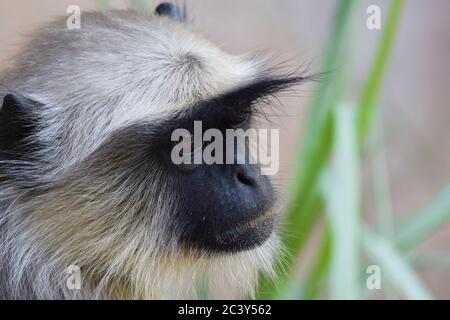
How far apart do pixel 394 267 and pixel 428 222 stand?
0.36 m

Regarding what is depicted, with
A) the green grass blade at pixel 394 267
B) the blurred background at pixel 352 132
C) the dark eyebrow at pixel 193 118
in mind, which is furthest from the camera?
the blurred background at pixel 352 132

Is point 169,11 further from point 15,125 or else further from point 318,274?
point 318,274

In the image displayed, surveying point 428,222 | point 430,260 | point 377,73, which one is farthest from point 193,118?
point 430,260

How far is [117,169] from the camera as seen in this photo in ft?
9.59

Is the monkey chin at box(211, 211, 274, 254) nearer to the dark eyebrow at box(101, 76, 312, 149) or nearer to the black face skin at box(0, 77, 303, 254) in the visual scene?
the black face skin at box(0, 77, 303, 254)

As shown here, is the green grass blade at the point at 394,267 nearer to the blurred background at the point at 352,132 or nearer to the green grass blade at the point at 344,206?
the blurred background at the point at 352,132

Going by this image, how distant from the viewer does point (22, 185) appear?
2873 millimetres

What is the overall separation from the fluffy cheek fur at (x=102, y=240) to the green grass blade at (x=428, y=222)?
88cm

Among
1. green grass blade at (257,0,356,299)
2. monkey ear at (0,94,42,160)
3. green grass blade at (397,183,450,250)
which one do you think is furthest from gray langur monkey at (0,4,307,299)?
green grass blade at (397,183,450,250)

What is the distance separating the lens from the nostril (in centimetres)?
279

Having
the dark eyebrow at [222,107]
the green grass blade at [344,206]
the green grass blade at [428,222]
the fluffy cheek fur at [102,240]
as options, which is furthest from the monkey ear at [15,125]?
the green grass blade at [428,222]

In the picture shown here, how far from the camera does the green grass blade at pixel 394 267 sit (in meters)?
3.15
